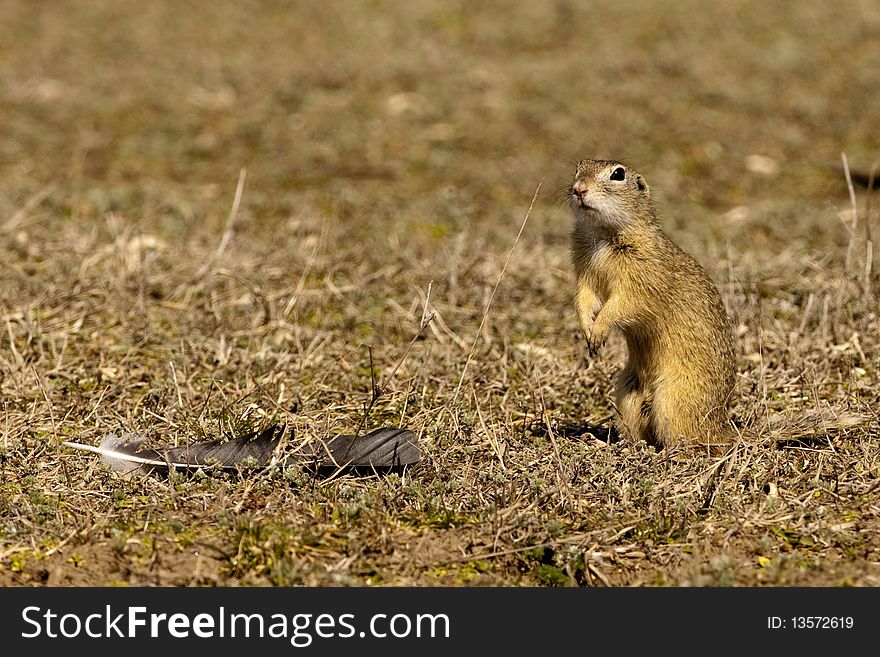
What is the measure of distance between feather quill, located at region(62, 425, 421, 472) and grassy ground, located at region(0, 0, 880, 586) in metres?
0.09

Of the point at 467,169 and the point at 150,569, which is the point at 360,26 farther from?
the point at 150,569

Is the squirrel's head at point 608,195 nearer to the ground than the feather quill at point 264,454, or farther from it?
farther from it

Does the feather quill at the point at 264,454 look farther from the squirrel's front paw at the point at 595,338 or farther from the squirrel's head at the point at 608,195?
the squirrel's head at the point at 608,195

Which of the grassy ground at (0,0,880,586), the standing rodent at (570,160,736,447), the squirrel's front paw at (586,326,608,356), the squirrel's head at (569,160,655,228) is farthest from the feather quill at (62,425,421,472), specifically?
the squirrel's head at (569,160,655,228)

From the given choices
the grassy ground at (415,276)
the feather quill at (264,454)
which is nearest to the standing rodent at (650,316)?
the grassy ground at (415,276)

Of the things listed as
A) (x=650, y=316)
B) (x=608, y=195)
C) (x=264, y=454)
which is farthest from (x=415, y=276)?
(x=264, y=454)

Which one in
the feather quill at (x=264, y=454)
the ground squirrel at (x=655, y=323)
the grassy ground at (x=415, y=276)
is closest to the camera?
the grassy ground at (x=415, y=276)

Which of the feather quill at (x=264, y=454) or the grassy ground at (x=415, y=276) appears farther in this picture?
the feather quill at (x=264, y=454)

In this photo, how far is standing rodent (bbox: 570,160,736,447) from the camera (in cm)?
480

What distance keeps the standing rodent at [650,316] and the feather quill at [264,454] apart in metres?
0.99

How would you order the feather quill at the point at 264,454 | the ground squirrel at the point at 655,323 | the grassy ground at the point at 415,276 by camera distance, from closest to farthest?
the grassy ground at the point at 415,276 → the feather quill at the point at 264,454 → the ground squirrel at the point at 655,323

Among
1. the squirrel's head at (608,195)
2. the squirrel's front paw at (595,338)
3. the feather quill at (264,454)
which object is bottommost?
the feather quill at (264,454)

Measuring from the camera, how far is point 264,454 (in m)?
4.49

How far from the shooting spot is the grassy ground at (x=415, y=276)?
404 cm
